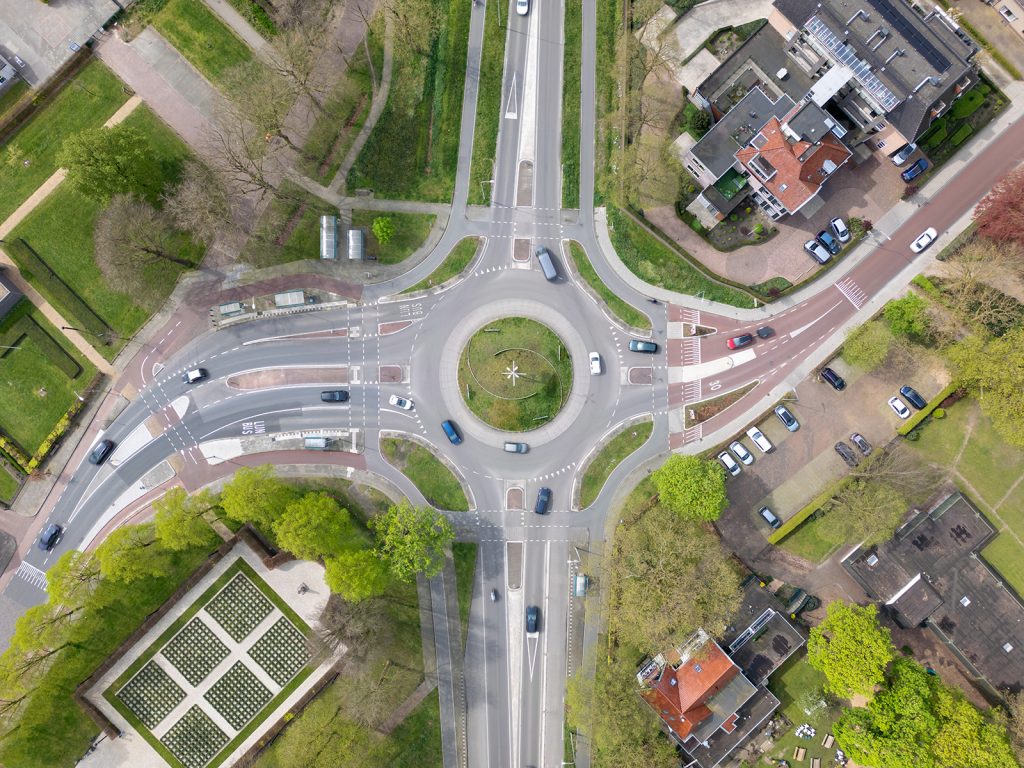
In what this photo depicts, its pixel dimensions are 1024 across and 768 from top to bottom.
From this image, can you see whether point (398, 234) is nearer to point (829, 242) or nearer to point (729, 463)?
point (729, 463)

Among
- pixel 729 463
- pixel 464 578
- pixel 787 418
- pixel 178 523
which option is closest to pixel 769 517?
pixel 729 463

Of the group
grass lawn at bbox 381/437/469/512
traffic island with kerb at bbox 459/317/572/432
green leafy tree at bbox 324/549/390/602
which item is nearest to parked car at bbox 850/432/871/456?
traffic island with kerb at bbox 459/317/572/432

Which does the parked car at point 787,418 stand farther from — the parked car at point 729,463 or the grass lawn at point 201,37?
the grass lawn at point 201,37

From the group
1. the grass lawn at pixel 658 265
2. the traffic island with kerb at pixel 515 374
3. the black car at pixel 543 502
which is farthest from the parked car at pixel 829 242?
the black car at pixel 543 502

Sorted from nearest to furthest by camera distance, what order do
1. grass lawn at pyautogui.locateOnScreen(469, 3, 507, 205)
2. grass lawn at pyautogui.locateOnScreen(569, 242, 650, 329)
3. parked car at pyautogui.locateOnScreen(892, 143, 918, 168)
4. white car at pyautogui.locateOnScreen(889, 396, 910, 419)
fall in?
1. parked car at pyautogui.locateOnScreen(892, 143, 918, 168)
2. white car at pyautogui.locateOnScreen(889, 396, 910, 419)
3. grass lawn at pyautogui.locateOnScreen(569, 242, 650, 329)
4. grass lawn at pyautogui.locateOnScreen(469, 3, 507, 205)

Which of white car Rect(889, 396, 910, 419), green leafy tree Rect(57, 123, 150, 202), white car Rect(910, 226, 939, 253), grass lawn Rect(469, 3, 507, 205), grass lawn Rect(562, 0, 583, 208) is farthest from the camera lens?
grass lawn Rect(469, 3, 507, 205)

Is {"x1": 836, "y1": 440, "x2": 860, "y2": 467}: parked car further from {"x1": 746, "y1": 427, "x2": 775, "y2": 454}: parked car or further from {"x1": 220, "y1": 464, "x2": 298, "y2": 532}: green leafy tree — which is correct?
{"x1": 220, "y1": 464, "x2": 298, "y2": 532}: green leafy tree
